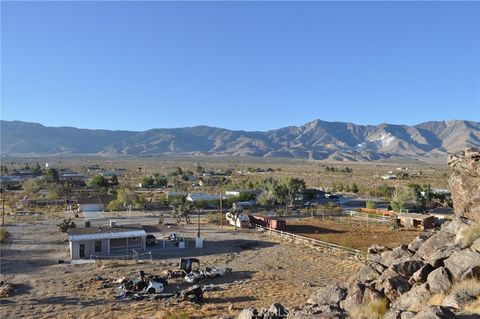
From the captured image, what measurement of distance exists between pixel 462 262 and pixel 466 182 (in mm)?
6647

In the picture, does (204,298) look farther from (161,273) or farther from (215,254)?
(215,254)

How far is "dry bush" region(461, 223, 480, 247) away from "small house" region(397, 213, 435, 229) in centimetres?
3805

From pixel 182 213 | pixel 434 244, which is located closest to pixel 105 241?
pixel 182 213

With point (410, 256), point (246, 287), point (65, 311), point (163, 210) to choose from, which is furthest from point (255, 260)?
point (163, 210)

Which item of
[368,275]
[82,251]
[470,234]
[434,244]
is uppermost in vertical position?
[470,234]

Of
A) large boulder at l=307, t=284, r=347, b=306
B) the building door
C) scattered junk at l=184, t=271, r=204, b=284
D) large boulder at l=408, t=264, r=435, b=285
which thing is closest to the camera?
large boulder at l=408, t=264, r=435, b=285

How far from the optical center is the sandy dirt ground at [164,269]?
24266mm

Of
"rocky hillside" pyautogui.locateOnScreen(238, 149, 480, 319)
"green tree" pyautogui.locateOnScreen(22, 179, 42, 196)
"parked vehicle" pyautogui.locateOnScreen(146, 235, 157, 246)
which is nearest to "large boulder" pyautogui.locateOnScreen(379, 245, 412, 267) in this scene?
"rocky hillside" pyautogui.locateOnScreen(238, 149, 480, 319)

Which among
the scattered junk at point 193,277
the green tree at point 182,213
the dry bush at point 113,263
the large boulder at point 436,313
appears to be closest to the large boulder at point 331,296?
the large boulder at point 436,313

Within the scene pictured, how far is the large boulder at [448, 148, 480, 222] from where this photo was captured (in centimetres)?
1847

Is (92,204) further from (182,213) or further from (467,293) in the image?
(467,293)

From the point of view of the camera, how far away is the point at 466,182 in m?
19.2

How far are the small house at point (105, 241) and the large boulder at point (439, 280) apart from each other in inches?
1183

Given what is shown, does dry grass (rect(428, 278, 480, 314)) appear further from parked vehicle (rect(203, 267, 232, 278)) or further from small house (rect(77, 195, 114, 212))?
small house (rect(77, 195, 114, 212))
